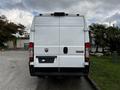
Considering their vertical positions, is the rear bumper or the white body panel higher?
the white body panel

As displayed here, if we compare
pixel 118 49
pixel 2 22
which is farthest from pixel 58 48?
pixel 2 22

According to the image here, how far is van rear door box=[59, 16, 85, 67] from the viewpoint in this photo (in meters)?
11.2

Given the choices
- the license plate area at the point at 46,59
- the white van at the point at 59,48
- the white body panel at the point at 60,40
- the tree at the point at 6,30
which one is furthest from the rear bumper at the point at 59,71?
the tree at the point at 6,30

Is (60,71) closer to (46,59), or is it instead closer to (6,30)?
(46,59)

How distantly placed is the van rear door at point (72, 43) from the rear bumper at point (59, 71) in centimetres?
18

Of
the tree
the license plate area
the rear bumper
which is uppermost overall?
the tree

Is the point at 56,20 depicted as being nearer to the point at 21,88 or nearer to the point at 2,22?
the point at 21,88

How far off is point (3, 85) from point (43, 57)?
6.48ft

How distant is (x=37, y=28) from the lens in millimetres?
11227

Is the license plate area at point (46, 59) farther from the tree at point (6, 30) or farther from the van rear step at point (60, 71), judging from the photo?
the tree at point (6, 30)

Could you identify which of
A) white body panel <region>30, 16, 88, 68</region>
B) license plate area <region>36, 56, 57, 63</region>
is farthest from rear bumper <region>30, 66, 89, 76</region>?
license plate area <region>36, 56, 57, 63</region>

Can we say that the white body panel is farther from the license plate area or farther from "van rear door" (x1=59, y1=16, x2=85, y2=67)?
the license plate area

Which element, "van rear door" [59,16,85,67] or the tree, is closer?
"van rear door" [59,16,85,67]

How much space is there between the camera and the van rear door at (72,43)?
440 inches
